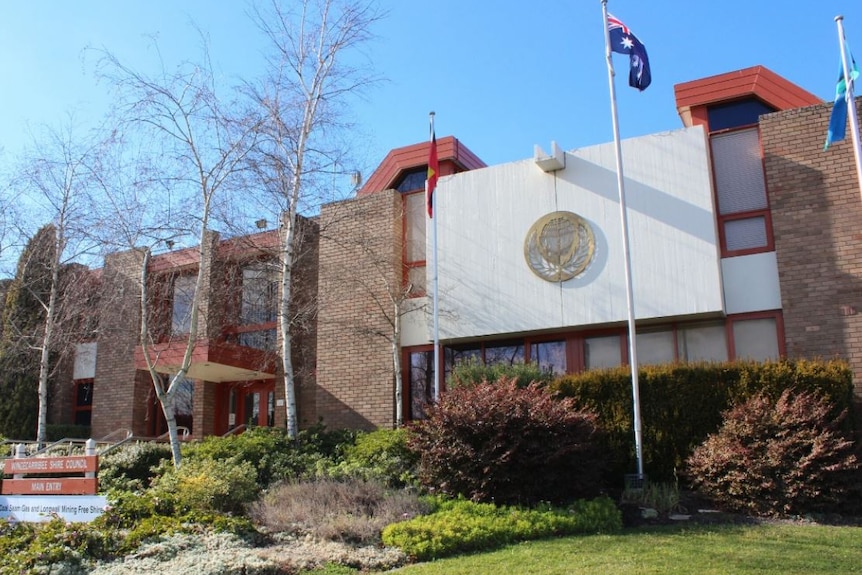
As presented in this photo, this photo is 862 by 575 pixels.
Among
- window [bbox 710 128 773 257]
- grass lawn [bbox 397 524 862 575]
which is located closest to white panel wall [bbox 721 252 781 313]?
window [bbox 710 128 773 257]

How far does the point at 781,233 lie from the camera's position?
14.3 meters

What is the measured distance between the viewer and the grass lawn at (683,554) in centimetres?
730

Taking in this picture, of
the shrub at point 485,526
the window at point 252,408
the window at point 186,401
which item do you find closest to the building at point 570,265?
the window at point 252,408

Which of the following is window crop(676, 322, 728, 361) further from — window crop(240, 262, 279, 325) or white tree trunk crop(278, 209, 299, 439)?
window crop(240, 262, 279, 325)

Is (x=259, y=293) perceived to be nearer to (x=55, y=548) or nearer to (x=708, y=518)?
(x=55, y=548)

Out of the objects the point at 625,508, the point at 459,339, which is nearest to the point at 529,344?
the point at 459,339

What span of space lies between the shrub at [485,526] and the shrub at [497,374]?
383 cm

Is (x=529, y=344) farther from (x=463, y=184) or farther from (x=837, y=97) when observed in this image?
(x=837, y=97)

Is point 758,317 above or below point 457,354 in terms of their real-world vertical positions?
above

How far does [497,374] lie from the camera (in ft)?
48.2

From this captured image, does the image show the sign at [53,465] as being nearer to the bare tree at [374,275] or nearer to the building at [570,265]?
the building at [570,265]

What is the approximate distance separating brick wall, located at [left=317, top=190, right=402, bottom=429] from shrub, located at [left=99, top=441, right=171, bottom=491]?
14.3 ft

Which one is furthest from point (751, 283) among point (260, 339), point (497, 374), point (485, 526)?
point (260, 339)

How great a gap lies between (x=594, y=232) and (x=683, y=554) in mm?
8919
